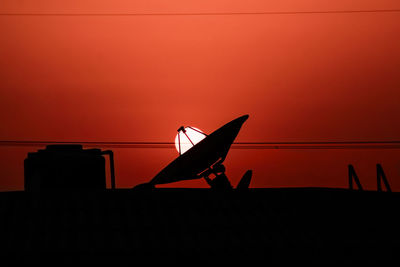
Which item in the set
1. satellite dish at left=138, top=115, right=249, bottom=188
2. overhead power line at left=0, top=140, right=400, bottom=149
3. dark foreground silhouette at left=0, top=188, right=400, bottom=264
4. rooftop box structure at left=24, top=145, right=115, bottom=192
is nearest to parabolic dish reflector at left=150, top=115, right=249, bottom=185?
A: satellite dish at left=138, top=115, right=249, bottom=188

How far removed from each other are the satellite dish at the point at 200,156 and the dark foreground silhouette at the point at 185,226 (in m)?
0.13

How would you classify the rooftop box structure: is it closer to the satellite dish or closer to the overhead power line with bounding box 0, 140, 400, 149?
the satellite dish

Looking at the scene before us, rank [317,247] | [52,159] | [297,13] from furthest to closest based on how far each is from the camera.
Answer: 1. [297,13]
2. [52,159]
3. [317,247]

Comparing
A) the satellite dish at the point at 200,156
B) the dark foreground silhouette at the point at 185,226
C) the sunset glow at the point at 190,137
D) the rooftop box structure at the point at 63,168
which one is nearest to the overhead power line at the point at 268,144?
the sunset glow at the point at 190,137

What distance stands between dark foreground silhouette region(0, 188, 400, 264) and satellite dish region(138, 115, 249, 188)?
132 mm

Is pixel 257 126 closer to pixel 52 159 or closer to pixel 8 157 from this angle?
pixel 52 159

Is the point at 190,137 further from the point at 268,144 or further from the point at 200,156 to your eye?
the point at 268,144

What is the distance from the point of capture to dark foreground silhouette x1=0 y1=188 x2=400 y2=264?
2.05ft

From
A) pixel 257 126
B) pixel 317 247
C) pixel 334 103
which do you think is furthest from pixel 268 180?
pixel 317 247

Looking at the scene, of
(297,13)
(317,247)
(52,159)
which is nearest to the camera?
(317,247)

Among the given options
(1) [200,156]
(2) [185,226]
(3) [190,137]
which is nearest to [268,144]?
(3) [190,137]

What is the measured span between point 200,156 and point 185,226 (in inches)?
8.3

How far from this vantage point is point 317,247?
0.63 metres

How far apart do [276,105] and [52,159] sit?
109 centimetres
